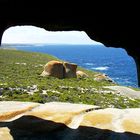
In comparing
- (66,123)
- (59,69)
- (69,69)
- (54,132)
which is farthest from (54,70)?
(54,132)

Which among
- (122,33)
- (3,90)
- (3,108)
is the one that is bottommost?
(3,90)

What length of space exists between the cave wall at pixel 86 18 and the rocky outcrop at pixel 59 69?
201ft

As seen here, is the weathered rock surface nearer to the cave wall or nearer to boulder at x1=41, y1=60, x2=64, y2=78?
the cave wall

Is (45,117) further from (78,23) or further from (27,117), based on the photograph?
(78,23)

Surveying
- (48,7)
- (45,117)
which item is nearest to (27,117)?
(45,117)

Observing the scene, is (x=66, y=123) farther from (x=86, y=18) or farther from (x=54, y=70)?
(x=54, y=70)

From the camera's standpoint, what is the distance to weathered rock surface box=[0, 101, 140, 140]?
16031 mm

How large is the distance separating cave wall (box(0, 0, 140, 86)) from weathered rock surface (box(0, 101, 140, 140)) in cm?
304

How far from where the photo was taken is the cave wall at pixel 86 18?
1434 cm

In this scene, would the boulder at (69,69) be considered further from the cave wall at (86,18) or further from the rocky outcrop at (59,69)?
the cave wall at (86,18)

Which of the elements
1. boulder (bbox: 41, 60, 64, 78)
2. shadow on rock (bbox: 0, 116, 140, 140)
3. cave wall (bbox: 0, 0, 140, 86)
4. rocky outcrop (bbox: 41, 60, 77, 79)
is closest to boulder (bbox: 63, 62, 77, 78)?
rocky outcrop (bbox: 41, 60, 77, 79)

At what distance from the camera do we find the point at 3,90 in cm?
5194

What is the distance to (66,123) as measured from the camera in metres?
17.5

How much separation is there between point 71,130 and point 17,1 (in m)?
5.61
